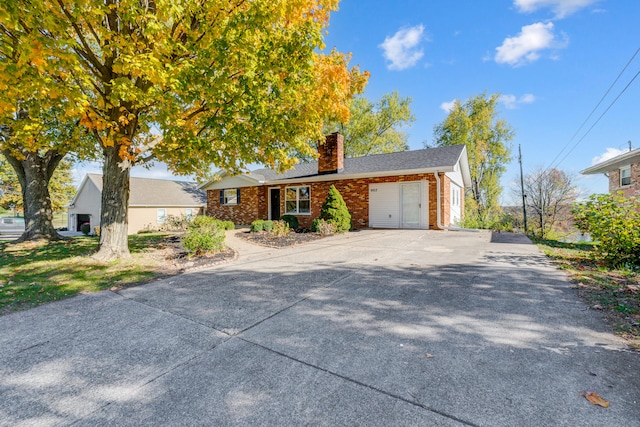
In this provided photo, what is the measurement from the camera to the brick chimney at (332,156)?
50.1 feet

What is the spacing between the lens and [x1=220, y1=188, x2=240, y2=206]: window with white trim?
1931cm

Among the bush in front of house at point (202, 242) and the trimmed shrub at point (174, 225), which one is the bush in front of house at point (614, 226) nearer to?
the bush in front of house at point (202, 242)

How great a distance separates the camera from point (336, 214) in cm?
1258

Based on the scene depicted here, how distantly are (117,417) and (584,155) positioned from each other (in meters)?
27.8

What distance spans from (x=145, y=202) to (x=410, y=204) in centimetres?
2335

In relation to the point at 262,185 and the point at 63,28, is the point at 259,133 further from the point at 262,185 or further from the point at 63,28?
the point at 262,185

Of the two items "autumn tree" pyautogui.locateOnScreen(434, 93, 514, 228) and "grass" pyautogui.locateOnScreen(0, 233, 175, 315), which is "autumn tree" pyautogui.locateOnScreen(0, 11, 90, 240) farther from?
"autumn tree" pyautogui.locateOnScreen(434, 93, 514, 228)

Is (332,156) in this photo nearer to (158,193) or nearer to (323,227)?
(323,227)

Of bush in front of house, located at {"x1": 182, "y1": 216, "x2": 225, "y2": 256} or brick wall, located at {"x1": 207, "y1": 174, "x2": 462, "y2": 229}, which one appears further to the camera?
brick wall, located at {"x1": 207, "y1": 174, "x2": 462, "y2": 229}

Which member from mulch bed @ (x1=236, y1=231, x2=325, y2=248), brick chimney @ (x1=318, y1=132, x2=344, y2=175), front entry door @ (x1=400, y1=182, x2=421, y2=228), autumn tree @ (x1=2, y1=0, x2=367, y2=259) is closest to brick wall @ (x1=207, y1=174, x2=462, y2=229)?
front entry door @ (x1=400, y1=182, x2=421, y2=228)

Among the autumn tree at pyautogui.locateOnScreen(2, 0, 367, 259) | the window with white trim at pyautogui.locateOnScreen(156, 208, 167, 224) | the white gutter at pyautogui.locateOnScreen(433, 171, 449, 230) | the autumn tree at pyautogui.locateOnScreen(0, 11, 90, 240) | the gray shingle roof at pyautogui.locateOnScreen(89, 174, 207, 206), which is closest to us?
the autumn tree at pyautogui.locateOnScreen(0, 11, 90, 240)

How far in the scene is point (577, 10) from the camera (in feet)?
29.7

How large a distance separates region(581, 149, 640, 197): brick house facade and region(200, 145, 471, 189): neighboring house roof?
6.63 metres

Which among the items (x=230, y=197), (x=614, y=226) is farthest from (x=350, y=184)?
(x=614, y=226)
